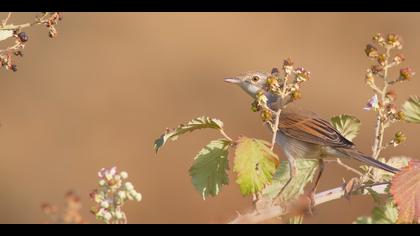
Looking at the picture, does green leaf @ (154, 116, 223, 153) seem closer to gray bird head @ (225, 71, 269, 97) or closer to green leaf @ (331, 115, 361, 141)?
green leaf @ (331, 115, 361, 141)

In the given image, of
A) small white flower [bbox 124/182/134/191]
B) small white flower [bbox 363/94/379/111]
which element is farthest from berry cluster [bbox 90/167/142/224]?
small white flower [bbox 363/94/379/111]

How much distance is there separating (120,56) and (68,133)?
9.91ft

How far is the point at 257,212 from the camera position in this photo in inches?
108

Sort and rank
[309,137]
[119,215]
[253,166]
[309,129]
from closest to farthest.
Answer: [119,215], [253,166], [309,137], [309,129]

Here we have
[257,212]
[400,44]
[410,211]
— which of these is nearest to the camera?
[257,212]

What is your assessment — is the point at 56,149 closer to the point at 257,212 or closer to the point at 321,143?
the point at 321,143

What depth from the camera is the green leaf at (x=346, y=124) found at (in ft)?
13.0

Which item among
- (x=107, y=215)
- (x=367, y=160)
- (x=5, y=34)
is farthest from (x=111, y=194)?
(x=367, y=160)

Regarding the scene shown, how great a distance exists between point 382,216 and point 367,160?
1.33 m

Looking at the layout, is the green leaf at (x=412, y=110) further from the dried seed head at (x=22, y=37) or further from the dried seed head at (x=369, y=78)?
the dried seed head at (x=22, y=37)

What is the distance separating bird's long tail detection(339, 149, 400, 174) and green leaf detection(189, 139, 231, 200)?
2.45 ft

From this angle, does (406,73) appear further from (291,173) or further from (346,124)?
(291,173)

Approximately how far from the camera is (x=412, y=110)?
360cm

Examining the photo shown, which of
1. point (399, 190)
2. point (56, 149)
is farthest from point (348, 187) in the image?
point (56, 149)
